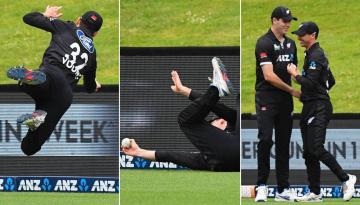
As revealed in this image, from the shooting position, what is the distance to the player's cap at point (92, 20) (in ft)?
36.1

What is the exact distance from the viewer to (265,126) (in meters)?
11.1

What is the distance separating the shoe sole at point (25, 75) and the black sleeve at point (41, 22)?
0.51 meters

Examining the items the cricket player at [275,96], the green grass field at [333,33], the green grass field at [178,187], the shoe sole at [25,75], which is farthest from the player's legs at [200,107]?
the green grass field at [333,33]

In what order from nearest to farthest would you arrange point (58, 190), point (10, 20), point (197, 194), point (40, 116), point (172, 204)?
point (40, 116) < point (172, 204) < point (197, 194) < point (58, 190) < point (10, 20)

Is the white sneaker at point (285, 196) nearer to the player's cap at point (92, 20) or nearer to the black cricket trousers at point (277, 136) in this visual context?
the black cricket trousers at point (277, 136)

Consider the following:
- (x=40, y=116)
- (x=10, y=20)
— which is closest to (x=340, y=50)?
(x=10, y=20)

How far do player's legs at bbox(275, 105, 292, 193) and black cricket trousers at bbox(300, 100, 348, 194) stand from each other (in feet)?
0.51

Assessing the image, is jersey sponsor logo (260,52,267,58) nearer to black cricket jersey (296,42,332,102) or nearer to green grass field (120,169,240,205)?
black cricket jersey (296,42,332,102)

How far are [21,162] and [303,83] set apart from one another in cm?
402

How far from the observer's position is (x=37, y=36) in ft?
62.4

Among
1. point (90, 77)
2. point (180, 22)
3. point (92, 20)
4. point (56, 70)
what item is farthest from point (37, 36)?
point (56, 70)

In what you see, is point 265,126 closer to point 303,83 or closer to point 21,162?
point 303,83

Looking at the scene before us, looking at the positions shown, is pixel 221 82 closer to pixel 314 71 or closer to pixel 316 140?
pixel 314 71

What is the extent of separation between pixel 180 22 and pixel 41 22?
8.00 meters
